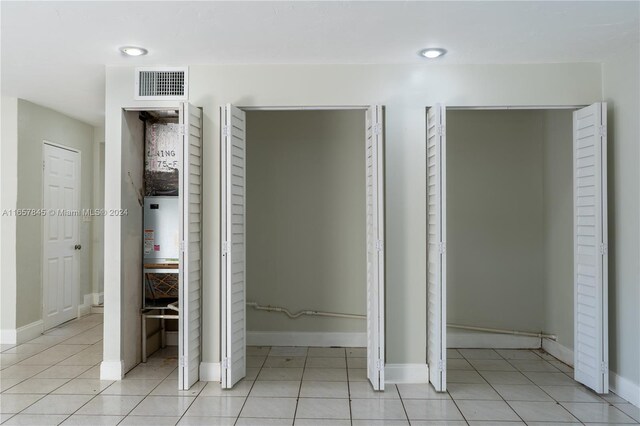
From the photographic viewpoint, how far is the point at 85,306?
5973 millimetres

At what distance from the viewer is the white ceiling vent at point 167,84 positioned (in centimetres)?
359

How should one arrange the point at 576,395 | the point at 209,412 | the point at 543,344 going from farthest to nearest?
the point at 543,344
the point at 576,395
the point at 209,412

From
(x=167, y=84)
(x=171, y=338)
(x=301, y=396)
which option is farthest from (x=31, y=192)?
(x=301, y=396)

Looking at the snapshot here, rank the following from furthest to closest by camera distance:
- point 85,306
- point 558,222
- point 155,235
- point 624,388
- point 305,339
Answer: point 85,306, point 305,339, point 558,222, point 155,235, point 624,388

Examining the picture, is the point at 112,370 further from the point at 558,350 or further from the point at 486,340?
the point at 558,350

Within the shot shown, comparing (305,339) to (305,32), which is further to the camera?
(305,339)

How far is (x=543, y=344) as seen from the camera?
Result: 14.5 ft

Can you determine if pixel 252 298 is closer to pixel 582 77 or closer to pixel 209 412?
pixel 209 412

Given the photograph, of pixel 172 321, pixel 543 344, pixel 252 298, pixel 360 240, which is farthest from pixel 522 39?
pixel 172 321

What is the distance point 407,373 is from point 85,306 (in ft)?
14.1

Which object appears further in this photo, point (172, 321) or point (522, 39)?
point (172, 321)

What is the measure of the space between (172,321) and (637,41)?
431 centimetres

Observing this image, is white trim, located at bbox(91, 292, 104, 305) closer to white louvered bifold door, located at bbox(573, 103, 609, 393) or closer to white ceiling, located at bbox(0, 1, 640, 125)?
white ceiling, located at bbox(0, 1, 640, 125)

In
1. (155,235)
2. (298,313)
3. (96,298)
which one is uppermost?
(155,235)
